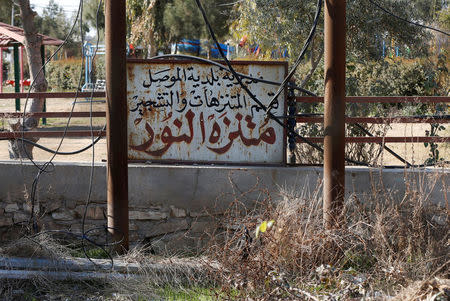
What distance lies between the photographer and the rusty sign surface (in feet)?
23.8

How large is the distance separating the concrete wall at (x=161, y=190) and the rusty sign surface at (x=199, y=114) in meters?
0.36

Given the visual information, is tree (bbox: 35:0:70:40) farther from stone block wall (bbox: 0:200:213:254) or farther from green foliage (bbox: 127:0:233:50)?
stone block wall (bbox: 0:200:213:254)

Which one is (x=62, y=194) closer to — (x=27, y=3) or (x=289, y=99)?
(x=289, y=99)

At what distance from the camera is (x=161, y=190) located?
699 centimetres

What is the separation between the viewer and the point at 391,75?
18969 millimetres

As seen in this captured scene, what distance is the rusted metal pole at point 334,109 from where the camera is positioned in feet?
18.3

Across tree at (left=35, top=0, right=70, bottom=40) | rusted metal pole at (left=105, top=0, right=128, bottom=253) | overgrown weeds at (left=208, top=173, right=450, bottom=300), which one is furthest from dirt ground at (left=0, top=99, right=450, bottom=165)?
tree at (left=35, top=0, right=70, bottom=40)

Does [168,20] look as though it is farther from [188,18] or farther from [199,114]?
[199,114]

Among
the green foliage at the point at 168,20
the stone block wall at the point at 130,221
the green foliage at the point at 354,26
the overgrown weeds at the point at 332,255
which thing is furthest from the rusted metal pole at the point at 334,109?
the green foliage at the point at 168,20

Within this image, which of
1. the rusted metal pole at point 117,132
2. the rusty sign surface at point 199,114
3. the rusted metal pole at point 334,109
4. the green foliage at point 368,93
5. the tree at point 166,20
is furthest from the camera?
the tree at point 166,20

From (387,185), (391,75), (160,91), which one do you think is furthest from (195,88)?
(391,75)

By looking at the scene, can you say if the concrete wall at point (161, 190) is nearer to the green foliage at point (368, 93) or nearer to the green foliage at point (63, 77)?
the green foliage at point (368, 93)

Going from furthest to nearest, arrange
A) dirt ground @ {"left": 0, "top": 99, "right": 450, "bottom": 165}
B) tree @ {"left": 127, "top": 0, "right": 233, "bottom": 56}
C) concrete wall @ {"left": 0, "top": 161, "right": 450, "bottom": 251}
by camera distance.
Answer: tree @ {"left": 127, "top": 0, "right": 233, "bottom": 56} < dirt ground @ {"left": 0, "top": 99, "right": 450, "bottom": 165} < concrete wall @ {"left": 0, "top": 161, "right": 450, "bottom": 251}

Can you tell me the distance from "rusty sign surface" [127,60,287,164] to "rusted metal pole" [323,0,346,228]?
1512 mm
